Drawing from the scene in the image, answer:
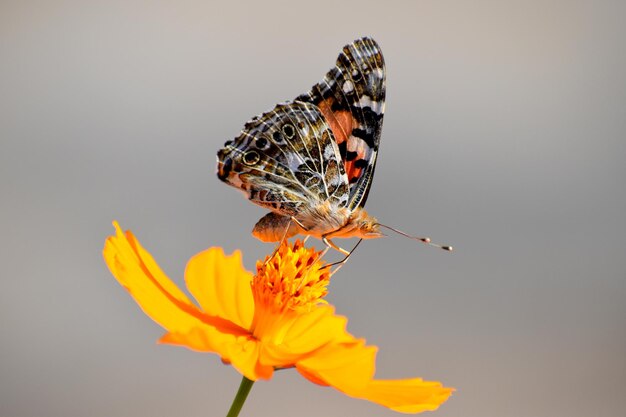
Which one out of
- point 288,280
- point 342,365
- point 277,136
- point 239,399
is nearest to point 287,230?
point 288,280

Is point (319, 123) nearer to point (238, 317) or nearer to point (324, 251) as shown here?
point (324, 251)

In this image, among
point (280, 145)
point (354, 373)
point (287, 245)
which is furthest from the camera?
point (280, 145)

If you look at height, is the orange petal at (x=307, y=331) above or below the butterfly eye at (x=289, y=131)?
below

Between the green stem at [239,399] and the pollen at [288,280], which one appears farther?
the pollen at [288,280]

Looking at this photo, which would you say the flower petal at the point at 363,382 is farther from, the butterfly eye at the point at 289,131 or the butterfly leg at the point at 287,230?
the butterfly eye at the point at 289,131
